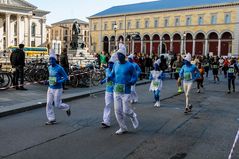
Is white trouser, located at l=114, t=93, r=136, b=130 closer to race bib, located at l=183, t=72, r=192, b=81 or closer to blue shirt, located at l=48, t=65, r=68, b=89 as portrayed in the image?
blue shirt, located at l=48, t=65, r=68, b=89

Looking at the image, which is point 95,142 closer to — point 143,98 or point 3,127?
point 3,127

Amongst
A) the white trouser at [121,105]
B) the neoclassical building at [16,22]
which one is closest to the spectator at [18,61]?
the white trouser at [121,105]

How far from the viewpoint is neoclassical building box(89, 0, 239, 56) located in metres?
74.8

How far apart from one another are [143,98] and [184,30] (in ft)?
226

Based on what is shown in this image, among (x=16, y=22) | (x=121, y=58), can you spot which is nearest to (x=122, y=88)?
(x=121, y=58)

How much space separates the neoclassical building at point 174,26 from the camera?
7475 cm

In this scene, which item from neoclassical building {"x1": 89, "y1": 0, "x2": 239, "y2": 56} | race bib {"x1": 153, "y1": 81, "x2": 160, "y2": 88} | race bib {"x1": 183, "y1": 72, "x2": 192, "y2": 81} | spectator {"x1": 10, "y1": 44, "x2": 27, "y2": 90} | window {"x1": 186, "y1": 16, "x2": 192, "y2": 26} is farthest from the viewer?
window {"x1": 186, "y1": 16, "x2": 192, "y2": 26}

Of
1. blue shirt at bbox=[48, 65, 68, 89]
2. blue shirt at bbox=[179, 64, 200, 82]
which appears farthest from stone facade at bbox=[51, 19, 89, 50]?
blue shirt at bbox=[48, 65, 68, 89]

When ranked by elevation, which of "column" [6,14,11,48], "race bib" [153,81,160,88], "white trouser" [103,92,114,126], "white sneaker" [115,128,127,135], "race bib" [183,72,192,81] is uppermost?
"column" [6,14,11,48]

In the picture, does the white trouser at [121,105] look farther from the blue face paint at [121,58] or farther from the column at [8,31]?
the column at [8,31]

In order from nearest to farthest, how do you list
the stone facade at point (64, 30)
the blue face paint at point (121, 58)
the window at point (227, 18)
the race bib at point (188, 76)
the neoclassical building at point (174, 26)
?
the blue face paint at point (121, 58) → the race bib at point (188, 76) → the window at point (227, 18) → the neoclassical building at point (174, 26) → the stone facade at point (64, 30)

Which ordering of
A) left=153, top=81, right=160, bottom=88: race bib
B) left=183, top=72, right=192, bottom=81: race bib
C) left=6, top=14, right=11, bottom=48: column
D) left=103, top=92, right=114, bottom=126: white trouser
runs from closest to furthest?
1. left=103, top=92, right=114, bottom=126: white trouser
2. left=183, top=72, right=192, bottom=81: race bib
3. left=153, top=81, right=160, bottom=88: race bib
4. left=6, top=14, right=11, bottom=48: column

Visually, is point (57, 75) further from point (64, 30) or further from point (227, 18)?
point (64, 30)

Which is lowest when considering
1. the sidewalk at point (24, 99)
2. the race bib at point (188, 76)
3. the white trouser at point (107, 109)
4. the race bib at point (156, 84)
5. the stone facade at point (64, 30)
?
the sidewalk at point (24, 99)
